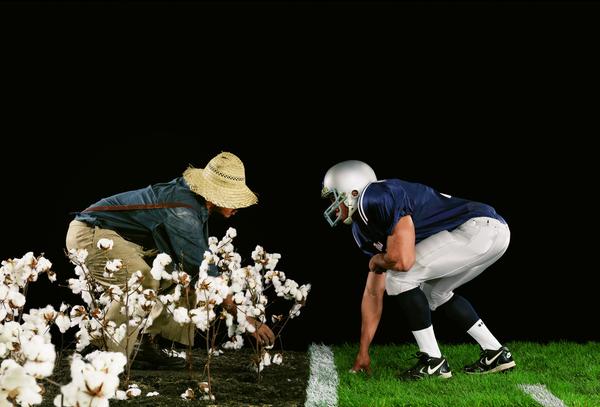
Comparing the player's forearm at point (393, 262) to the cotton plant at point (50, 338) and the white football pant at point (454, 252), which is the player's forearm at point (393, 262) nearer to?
the white football pant at point (454, 252)

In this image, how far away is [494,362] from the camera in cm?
551

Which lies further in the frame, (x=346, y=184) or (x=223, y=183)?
(x=223, y=183)

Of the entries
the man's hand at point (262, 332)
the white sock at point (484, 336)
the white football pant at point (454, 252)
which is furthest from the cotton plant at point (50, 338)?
the white sock at point (484, 336)

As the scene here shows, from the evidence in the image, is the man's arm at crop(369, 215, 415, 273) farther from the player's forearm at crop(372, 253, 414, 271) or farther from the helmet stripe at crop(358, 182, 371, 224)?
the helmet stripe at crop(358, 182, 371, 224)

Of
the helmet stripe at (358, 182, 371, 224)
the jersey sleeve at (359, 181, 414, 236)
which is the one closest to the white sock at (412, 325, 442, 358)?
the jersey sleeve at (359, 181, 414, 236)

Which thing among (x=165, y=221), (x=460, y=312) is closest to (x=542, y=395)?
(x=460, y=312)

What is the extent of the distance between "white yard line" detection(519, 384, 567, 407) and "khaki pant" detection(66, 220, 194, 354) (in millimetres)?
1918

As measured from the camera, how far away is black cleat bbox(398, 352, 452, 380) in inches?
207

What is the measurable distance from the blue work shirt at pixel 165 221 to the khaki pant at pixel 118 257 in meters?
0.07

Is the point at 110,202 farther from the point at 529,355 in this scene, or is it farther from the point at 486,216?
the point at 529,355

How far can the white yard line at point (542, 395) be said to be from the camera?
457 centimetres

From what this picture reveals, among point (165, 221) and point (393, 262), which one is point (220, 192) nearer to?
point (165, 221)

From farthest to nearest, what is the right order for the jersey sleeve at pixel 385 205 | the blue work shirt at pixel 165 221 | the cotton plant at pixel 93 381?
the blue work shirt at pixel 165 221, the jersey sleeve at pixel 385 205, the cotton plant at pixel 93 381

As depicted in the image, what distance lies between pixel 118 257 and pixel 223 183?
0.74 metres
